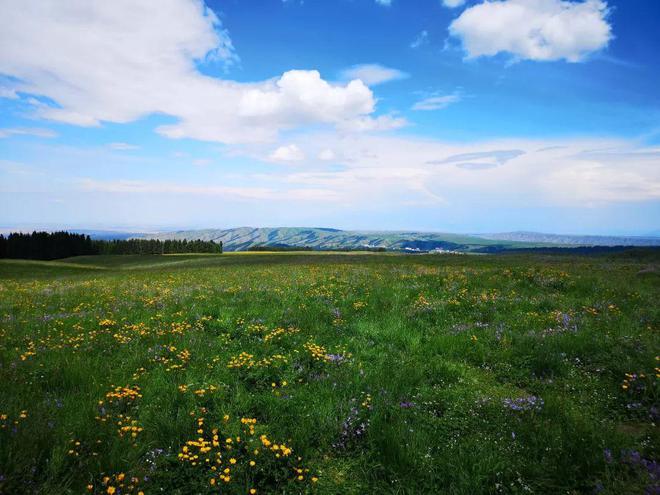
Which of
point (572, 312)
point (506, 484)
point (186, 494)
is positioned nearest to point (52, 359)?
point (186, 494)

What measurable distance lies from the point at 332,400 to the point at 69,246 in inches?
5695

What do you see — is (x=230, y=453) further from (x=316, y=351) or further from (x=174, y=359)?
(x=174, y=359)

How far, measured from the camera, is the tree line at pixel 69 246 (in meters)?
111

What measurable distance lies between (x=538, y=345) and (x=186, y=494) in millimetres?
7788

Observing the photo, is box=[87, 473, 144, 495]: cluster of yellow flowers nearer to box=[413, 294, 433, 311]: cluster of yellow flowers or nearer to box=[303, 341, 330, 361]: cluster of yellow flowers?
box=[303, 341, 330, 361]: cluster of yellow flowers

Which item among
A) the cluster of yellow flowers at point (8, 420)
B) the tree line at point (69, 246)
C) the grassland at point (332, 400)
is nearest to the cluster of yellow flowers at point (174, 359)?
the grassland at point (332, 400)

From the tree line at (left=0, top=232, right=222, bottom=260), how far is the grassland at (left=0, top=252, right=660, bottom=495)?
131 meters

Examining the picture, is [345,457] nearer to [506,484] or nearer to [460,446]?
[460,446]

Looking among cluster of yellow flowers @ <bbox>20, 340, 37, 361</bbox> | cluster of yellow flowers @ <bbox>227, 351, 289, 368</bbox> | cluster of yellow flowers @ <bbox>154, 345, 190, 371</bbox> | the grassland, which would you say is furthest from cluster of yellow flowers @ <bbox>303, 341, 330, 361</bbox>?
cluster of yellow flowers @ <bbox>20, 340, 37, 361</bbox>

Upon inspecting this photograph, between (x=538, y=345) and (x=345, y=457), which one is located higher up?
(x=538, y=345)

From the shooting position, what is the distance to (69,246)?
12012cm

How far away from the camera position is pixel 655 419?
5.52 m

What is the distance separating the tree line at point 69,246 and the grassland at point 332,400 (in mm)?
130526

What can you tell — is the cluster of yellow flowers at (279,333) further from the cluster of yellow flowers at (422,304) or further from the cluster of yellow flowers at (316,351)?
the cluster of yellow flowers at (422,304)
